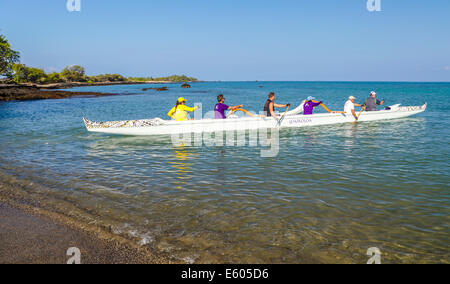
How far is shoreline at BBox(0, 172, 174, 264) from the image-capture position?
3.95 metres

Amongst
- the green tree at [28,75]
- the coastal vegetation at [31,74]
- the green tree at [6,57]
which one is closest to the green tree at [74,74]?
the coastal vegetation at [31,74]

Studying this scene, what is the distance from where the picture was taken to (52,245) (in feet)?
14.0

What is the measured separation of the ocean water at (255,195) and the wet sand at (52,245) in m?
0.37

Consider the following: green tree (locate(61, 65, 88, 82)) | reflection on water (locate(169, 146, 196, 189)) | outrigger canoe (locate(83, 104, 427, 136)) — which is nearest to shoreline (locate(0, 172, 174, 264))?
reflection on water (locate(169, 146, 196, 189))

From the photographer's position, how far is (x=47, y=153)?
1070cm

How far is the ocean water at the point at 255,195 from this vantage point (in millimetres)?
4484

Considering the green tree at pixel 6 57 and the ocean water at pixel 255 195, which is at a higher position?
the green tree at pixel 6 57

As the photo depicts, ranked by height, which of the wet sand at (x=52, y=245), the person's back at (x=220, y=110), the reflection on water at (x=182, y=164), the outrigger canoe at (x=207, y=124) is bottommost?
the wet sand at (x=52, y=245)

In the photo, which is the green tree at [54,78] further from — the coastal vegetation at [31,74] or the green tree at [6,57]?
the green tree at [6,57]

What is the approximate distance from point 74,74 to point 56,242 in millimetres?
125981

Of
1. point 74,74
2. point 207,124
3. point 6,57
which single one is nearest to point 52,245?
point 207,124
